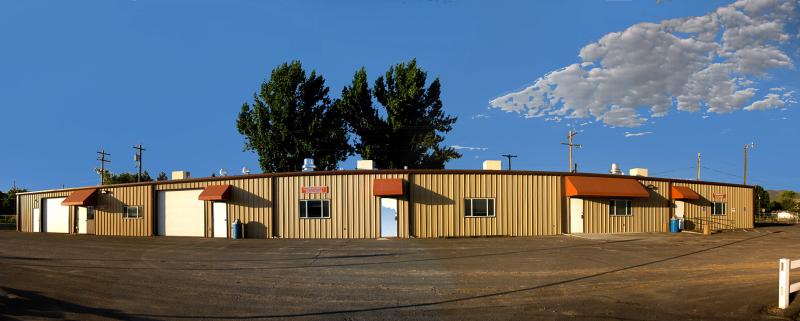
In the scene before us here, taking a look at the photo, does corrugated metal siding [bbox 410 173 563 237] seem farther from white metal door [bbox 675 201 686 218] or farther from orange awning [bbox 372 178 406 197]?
white metal door [bbox 675 201 686 218]

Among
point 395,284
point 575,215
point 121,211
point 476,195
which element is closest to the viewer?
point 395,284

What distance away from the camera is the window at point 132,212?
99.7 feet

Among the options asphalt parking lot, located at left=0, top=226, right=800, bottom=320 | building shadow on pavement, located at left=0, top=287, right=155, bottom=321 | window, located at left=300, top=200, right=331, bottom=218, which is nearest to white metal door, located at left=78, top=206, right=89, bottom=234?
asphalt parking lot, located at left=0, top=226, right=800, bottom=320

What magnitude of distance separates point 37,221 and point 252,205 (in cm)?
2593

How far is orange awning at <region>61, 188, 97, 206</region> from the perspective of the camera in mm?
32009

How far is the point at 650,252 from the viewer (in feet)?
58.5

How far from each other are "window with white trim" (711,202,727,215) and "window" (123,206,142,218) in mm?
40548

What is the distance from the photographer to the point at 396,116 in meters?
43.5

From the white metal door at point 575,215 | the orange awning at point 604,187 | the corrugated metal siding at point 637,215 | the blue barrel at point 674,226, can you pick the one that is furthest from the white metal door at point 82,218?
the blue barrel at point 674,226

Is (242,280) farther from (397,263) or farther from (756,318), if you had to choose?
(756,318)

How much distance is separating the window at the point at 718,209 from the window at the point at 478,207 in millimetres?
19490

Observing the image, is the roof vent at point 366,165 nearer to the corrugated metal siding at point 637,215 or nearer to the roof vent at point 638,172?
the corrugated metal siding at point 637,215

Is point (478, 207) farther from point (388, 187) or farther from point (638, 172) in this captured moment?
point (638, 172)

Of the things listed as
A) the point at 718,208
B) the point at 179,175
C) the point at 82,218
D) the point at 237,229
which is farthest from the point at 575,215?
the point at 82,218
